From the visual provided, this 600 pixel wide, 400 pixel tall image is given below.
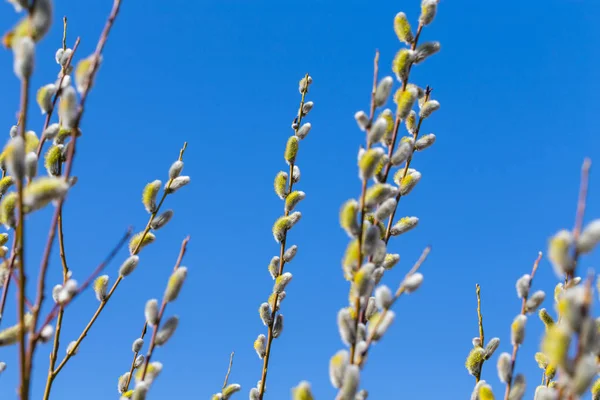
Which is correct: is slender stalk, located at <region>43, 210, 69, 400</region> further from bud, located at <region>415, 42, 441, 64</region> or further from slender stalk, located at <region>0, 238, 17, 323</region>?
bud, located at <region>415, 42, 441, 64</region>

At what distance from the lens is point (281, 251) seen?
2.24 metres

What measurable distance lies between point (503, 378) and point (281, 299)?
1074 mm

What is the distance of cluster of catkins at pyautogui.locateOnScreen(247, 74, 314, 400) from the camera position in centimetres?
211

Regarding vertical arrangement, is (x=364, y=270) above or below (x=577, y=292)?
above

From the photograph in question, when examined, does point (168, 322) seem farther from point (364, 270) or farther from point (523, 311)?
point (523, 311)

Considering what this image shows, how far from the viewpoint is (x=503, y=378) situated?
119 centimetres

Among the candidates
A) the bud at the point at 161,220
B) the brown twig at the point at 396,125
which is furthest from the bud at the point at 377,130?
the bud at the point at 161,220

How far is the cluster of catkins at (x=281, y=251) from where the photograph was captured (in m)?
2.11

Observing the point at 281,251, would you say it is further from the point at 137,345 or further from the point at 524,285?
the point at 524,285

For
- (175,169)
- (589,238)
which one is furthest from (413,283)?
(175,169)

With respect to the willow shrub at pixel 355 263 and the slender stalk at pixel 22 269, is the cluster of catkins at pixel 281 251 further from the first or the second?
the slender stalk at pixel 22 269

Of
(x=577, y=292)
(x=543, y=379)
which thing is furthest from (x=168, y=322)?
(x=543, y=379)

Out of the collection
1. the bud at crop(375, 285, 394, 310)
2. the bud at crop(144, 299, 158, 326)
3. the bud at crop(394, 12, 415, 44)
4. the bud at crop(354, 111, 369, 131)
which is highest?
the bud at crop(394, 12, 415, 44)

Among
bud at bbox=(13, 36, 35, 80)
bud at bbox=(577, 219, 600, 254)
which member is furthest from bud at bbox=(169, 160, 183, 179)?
bud at bbox=(577, 219, 600, 254)
